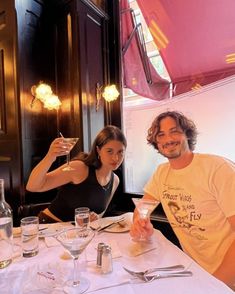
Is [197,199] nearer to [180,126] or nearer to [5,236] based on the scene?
[180,126]

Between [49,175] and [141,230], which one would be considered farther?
[49,175]

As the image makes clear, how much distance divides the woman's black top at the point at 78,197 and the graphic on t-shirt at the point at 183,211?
512 millimetres

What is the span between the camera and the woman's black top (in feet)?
5.34

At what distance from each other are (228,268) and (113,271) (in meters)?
0.53

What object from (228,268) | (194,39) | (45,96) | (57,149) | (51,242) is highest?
(194,39)

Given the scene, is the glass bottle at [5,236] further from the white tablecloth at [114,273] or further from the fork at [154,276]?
the fork at [154,276]

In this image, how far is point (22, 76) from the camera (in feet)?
6.95

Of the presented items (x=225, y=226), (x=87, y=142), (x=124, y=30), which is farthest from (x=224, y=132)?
(x=124, y=30)

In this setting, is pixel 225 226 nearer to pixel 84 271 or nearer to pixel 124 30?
pixel 84 271

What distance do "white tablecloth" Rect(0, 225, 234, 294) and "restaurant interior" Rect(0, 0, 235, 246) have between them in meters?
1.18

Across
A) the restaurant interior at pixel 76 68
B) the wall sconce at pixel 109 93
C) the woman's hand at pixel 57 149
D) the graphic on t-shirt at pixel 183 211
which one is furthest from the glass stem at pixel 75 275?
the wall sconce at pixel 109 93

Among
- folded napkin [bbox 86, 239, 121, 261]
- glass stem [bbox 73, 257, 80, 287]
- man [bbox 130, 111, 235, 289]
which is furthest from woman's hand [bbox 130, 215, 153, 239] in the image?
glass stem [bbox 73, 257, 80, 287]

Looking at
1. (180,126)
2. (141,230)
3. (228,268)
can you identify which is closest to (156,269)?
(141,230)

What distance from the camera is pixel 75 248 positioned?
32.2 inches
